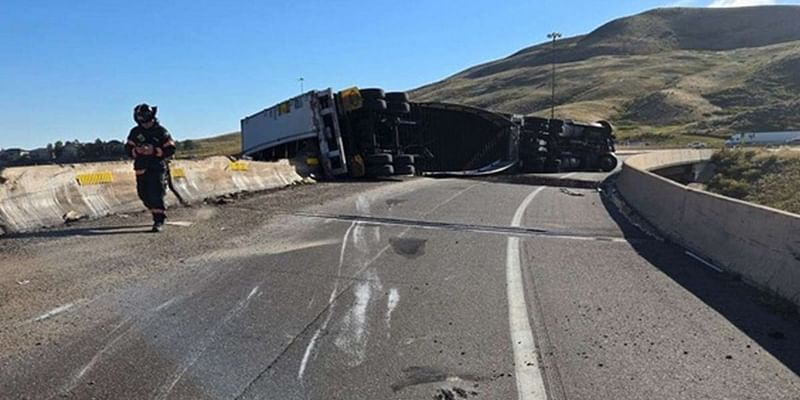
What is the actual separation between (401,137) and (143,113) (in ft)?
41.1

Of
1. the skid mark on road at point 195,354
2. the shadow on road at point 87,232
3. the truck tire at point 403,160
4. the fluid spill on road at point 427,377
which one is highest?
the truck tire at point 403,160

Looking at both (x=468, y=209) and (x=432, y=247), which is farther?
(x=468, y=209)

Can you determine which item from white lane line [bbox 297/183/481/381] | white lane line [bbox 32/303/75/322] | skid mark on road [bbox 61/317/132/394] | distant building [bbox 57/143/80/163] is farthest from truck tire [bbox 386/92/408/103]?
skid mark on road [bbox 61/317/132/394]

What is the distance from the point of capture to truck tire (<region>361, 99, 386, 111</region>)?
61.6 feet

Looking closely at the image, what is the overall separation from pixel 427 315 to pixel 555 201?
34.7 feet

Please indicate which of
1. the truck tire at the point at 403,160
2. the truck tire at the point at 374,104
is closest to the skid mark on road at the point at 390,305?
the truck tire at the point at 374,104

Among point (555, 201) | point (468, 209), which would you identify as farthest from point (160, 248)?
point (555, 201)

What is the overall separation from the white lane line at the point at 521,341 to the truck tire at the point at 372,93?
11.8 meters

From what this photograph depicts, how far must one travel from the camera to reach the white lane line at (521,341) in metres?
3.84

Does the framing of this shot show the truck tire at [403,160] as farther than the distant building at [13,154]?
Yes

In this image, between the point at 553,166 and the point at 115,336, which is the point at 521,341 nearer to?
the point at 115,336

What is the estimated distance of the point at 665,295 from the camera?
6.27m

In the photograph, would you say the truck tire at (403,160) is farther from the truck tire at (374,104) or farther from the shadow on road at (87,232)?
the shadow on road at (87,232)

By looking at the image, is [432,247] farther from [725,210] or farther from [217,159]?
[217,159]
